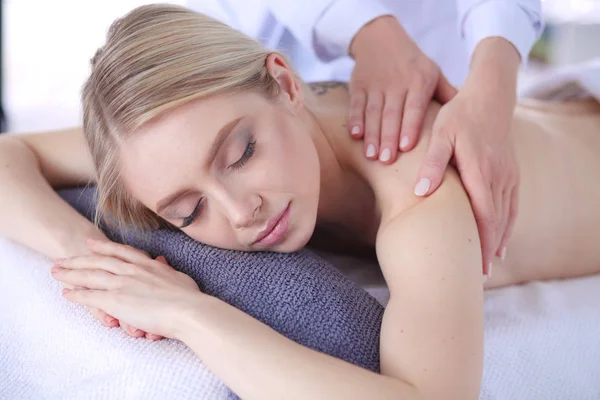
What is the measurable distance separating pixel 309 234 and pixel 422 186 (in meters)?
0.18

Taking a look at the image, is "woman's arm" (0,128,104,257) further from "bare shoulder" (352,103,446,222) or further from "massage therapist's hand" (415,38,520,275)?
"massage therapist's hand" (415,38,520,275)

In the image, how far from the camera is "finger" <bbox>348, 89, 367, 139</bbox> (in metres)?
1.11

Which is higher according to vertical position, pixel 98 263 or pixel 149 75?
pixel 149 75

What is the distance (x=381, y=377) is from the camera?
771 millimetres

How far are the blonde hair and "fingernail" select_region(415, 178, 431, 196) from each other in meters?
0.25

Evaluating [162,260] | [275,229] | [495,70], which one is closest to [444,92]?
[495,70]

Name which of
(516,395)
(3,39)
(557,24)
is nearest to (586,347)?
(516,395)

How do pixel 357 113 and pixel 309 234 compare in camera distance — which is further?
pixel 357 113

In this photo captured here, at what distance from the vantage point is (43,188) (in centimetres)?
117

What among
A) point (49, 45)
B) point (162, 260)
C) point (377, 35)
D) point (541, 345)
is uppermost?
point (377, 35)

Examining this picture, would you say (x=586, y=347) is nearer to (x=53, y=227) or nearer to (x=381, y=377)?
(x=381, y=377)

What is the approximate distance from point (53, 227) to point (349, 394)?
58 cm

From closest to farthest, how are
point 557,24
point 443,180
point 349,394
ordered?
point 349,394 → point 443,180 → point 557,24

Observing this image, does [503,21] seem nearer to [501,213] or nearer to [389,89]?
[389,89]
